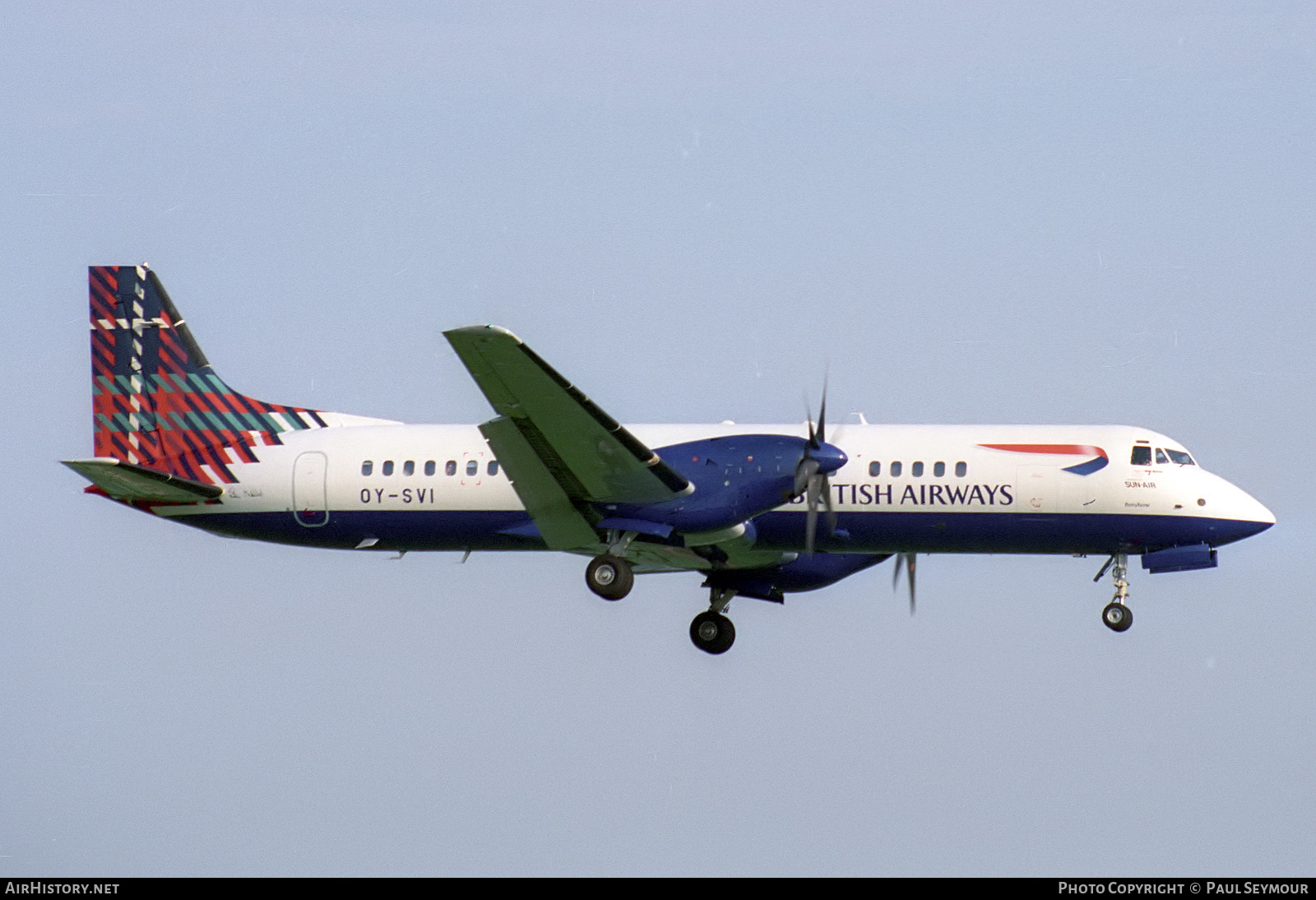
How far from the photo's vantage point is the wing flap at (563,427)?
2898 centimetres

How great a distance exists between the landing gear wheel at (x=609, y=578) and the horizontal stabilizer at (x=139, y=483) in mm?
7743

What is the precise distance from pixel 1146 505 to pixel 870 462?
4780mm

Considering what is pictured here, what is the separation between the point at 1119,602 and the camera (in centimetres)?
3331

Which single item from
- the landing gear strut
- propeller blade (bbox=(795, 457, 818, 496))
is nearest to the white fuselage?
propeller blade (bbox=(795, 457, 818, 496))

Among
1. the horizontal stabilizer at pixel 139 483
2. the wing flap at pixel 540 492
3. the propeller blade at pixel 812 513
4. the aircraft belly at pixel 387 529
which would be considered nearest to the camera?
the wing flap at pixel 540 492

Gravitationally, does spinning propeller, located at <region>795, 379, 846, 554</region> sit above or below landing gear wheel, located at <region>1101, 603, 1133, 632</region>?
above

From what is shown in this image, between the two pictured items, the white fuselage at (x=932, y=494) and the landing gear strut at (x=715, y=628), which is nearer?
the white fuselage at (x=932, y=494)

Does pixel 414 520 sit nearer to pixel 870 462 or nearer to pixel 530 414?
pixel 530 414

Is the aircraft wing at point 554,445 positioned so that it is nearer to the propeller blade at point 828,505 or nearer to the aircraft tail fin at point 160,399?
the propeller blade at point 828,505

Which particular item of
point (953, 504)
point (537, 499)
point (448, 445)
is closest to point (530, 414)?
point (537, 499)

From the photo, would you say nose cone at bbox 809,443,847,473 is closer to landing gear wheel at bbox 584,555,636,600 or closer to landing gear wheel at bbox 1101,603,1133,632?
landing gear wheel at bbox 584,555,636,600

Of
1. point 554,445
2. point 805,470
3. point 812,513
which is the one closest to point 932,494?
point 812,513

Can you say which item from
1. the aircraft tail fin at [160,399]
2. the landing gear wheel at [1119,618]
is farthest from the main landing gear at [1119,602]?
the aircraft tail fin at [160,399]

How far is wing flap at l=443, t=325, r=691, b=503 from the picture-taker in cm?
2898
